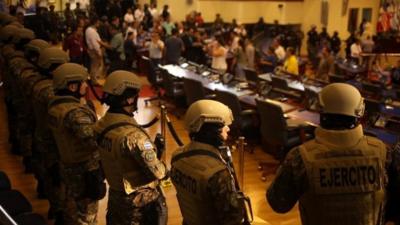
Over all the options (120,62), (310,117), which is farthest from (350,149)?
(120,62)

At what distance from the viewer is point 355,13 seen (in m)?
20.9

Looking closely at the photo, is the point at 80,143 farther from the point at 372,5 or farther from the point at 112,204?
the point at 372,5

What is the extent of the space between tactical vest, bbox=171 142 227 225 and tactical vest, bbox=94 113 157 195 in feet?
1.56

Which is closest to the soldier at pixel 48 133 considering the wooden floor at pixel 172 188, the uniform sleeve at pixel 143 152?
the wooden floor at pixel 172 188

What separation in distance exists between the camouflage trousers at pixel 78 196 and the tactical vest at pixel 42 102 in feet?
2.75

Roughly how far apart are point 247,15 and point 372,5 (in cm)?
535

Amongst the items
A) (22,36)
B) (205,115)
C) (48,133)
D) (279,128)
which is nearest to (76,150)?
(48,133)

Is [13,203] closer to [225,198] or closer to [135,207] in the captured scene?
[135,207]

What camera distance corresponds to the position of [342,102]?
9.11 ft

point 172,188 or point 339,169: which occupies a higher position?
point 339,169

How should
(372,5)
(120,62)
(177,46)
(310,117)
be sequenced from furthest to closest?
(372,5)
(120,62)
(177,46)
(310,117)

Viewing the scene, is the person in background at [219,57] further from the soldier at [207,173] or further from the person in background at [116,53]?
the soldier at [207,173]

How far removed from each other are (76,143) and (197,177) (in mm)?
1682

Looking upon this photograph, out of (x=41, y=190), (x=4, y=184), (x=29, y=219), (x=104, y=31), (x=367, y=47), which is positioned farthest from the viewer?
(x=367, y=47)
